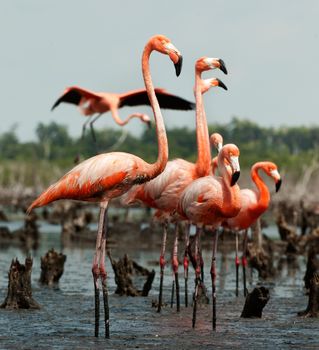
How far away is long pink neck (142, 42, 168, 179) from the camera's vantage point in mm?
8195

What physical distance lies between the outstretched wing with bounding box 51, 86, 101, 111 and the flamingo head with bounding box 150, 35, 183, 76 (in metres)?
9.87

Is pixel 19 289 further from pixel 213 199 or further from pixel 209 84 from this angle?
pixel 209 84

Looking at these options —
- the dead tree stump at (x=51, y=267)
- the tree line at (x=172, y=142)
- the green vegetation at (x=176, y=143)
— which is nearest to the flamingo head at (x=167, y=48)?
the dead tree stump at (x=51, y=267)

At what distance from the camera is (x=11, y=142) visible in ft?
289

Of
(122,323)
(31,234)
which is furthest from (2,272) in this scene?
(31,234)

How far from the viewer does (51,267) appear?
1227cm

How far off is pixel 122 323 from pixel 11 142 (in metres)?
80.2

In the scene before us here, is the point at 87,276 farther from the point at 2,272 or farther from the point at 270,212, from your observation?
the point at 270,212

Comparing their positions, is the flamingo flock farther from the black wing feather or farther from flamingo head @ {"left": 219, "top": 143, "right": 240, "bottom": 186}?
the black wing feather

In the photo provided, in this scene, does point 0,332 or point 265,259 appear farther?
point 265,259

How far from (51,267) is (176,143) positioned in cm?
6919

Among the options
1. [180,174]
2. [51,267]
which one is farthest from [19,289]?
[51,267]

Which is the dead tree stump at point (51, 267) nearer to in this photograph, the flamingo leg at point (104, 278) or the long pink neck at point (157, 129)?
the flamingo leg at point (104, 278)

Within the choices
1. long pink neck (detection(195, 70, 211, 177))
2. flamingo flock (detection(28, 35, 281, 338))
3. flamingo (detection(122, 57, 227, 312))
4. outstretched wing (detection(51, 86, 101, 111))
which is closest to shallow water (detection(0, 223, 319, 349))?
flamingo flock (detection(28, 35, 281, 338))
